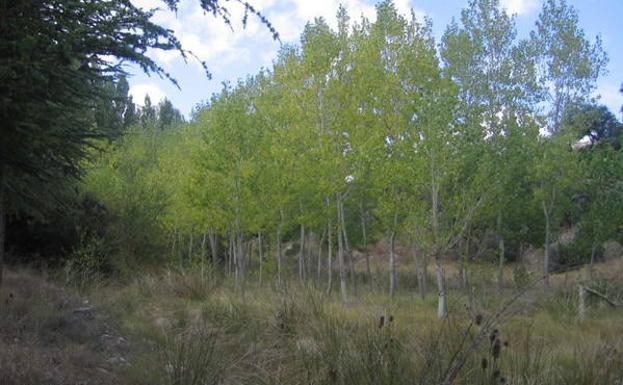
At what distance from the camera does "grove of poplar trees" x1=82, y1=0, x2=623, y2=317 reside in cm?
1309

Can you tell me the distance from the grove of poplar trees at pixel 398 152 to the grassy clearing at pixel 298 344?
10.7 ft

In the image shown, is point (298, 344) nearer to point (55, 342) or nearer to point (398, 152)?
point (55, 342)

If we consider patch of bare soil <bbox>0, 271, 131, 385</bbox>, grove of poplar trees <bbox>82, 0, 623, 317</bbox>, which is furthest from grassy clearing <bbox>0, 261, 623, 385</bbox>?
grove of poplar trees <bbox>82, 0, 623, 317</bbox>

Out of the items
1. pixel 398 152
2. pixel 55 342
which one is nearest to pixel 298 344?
pixel 55 342

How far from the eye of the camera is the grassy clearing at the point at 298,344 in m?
3.55

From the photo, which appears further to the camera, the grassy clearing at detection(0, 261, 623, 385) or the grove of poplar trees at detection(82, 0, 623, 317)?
the grove of poplar trees at detection(82, 0, 623, 317)

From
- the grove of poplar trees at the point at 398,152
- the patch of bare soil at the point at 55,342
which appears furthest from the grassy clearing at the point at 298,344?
the grove of poplar trees at the point at 398,152

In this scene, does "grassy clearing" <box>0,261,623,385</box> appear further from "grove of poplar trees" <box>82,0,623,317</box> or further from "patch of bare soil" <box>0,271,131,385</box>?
"grove of poplar trees" <box>82,0,623,317</box>

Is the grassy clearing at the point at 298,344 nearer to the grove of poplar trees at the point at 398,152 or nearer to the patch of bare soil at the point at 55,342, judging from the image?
the patch of bare soil at the point at 55,342

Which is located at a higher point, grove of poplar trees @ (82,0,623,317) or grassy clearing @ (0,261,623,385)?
grove of poplar trees @ (82,0,623,317)

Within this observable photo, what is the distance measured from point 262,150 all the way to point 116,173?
8.96 meters

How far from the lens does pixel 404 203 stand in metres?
14.0

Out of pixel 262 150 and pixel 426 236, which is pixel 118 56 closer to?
pixel 426 236

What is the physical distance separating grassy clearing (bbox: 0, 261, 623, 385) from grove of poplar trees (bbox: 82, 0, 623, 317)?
3.26 m
